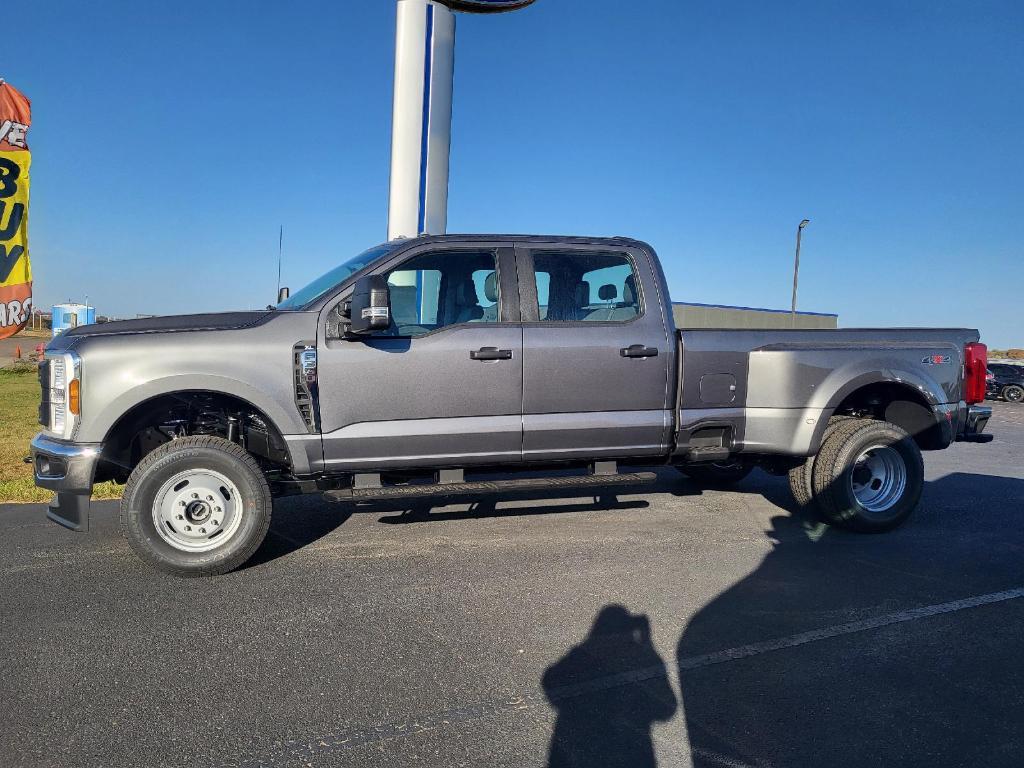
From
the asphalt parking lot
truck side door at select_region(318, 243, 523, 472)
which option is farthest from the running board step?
the asphalt parking lot

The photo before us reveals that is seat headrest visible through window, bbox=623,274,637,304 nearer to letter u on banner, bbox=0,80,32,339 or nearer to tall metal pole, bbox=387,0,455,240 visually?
tall metal pole, bbox=387,0,455,240

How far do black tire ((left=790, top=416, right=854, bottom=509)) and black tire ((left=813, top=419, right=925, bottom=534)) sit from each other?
0.04 m

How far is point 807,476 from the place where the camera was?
18.8 ft

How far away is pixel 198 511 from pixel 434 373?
5.60 ft

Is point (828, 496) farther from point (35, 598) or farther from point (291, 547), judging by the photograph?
point (35, 598)

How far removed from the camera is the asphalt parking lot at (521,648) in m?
2.64

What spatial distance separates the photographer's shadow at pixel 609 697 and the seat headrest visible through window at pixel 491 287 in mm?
2380

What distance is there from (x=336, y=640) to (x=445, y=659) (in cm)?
59

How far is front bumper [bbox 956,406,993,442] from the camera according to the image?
580 cm

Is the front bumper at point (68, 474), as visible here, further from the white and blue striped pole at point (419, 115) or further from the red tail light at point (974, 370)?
the white and blue striped pole at point (419, 115)

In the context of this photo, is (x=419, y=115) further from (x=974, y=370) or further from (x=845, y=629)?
(x=845, y=629)

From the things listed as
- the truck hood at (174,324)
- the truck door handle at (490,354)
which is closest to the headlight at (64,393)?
the truck hood at (174,324)

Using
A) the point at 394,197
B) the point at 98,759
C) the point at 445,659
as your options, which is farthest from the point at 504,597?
the point at 394,197

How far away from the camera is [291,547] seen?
5094 mm
